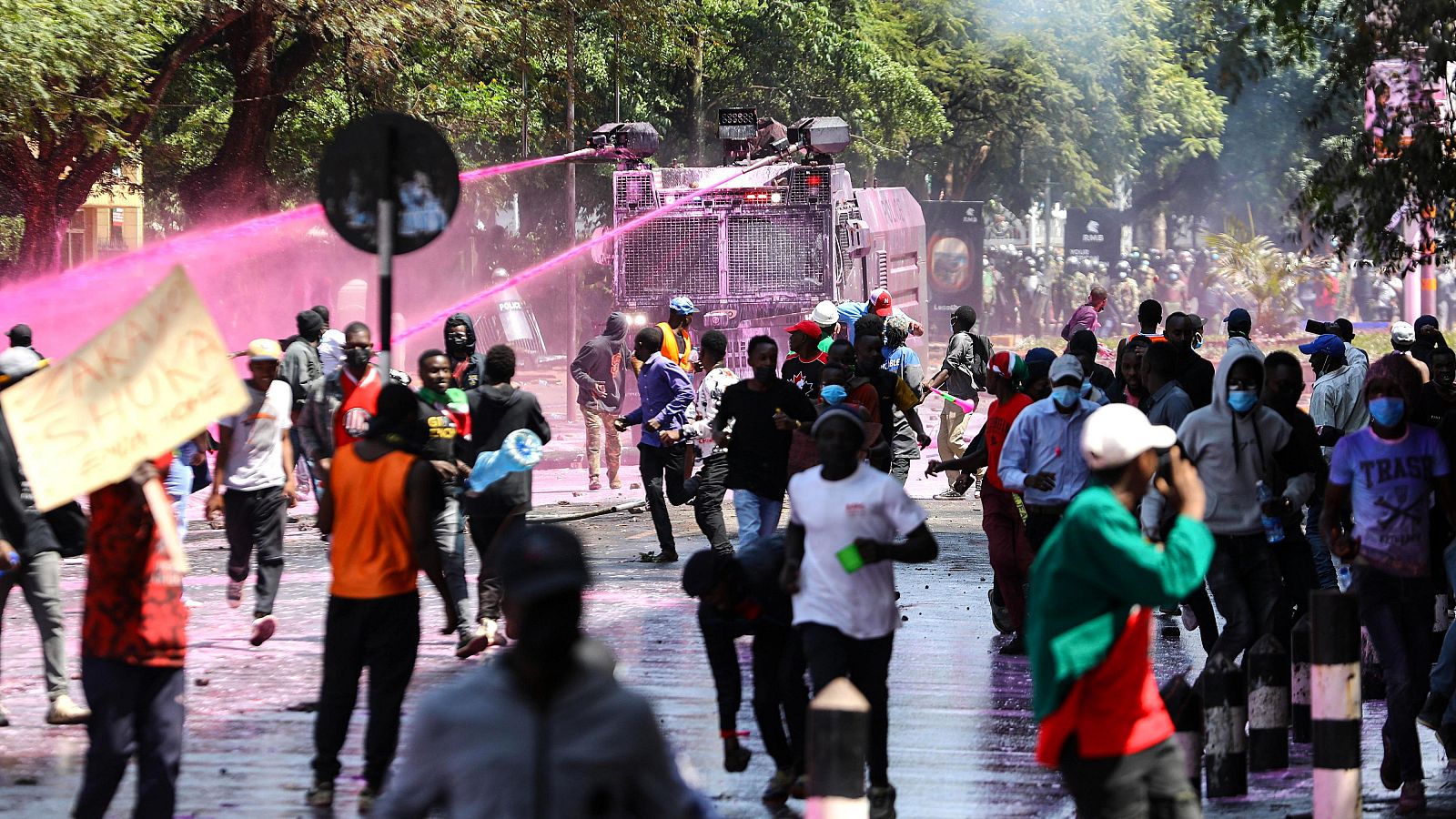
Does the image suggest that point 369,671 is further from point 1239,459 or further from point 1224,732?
point 1239,459

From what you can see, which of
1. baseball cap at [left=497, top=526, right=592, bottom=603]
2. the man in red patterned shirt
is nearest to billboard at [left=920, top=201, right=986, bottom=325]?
the man in red patterned shirt

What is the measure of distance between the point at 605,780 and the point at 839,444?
139 inches

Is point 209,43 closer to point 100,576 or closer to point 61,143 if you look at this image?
point 61,143

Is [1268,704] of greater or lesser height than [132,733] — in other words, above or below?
below

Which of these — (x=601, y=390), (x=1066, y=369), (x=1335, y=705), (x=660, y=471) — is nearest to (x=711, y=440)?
(x=660, y=471)

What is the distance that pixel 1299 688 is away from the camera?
8.45 metres

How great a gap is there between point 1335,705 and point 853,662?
60.3 inches

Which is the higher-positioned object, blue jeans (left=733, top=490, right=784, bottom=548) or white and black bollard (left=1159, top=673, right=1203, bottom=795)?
blue jeans (left=733, top=490, right=784, bottom=548)

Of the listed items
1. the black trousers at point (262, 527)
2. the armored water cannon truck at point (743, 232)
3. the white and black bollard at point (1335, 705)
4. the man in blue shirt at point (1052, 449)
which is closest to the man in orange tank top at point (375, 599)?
the white and black bollard at point (1335, 705)

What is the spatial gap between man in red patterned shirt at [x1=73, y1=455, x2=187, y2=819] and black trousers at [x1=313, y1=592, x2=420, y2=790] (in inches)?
40.2

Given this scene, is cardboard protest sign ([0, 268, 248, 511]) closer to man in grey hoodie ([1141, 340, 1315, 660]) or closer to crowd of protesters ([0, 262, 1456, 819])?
crowd of protesters ([0, 262, 1456, 819])

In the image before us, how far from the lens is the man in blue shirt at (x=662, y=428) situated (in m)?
14.0

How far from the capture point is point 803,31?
39.1m

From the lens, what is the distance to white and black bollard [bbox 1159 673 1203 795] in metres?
6.80
